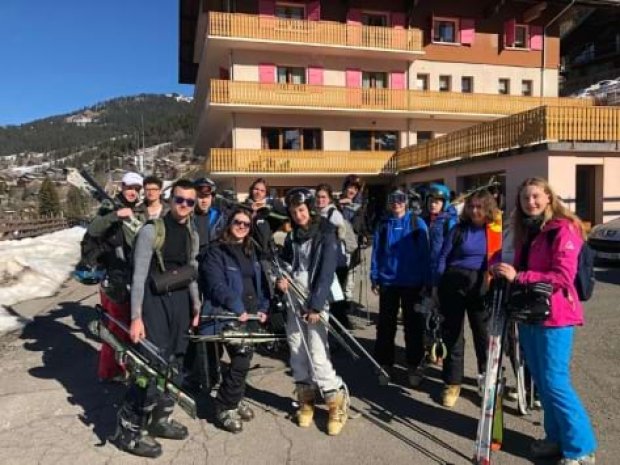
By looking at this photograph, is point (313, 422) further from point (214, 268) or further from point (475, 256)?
point (475, 256)

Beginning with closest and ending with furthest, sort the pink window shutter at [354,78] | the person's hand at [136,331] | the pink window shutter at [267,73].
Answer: the person's hand at [136,331]
the pink window shutter at [267,73]
the pink window shutter at [354,78]

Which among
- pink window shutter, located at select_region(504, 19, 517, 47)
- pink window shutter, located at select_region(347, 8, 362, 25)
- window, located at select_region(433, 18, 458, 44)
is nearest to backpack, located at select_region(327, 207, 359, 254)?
pink window shutter, located at select_region(347, 8, 362, 25)

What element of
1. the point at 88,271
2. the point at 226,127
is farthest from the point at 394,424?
the point at 226,127

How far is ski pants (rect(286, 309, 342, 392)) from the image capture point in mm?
3889

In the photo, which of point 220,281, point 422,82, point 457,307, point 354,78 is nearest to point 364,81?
point 354,78

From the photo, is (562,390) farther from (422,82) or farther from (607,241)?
(422,82)

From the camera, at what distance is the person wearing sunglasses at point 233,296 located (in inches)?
152

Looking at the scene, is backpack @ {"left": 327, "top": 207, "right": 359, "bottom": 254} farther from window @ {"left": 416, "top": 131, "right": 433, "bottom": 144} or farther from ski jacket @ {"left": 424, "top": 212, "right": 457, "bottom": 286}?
window @ {"left": 416, "top": 131, "right": 433, "bottom": 144}

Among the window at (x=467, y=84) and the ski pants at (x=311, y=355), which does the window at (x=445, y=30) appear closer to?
the window at (x=467, y=84)

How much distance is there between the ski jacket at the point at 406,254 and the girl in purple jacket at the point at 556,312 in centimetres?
144

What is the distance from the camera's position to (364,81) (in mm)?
26312

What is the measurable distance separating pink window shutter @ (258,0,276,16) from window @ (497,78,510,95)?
13682mm

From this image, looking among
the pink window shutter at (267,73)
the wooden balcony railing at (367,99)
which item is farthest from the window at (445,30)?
the pink window shutter at (267,73)

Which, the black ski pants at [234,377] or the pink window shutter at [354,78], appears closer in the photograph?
the black ski pants at [234,377]
